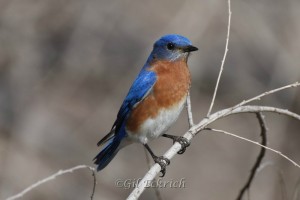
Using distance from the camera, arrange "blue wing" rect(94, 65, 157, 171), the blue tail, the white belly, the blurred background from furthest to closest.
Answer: the blurred background, the blue tail, "blue wing" rect(94, 65, 157, 171), the white belly

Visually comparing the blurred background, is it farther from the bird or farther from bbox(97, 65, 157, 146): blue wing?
bbox(97, 65, 157, 146): blue wing

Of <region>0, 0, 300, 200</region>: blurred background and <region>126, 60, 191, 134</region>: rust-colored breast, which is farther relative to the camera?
<region>0, 0, 300, 200</region>: blurred background

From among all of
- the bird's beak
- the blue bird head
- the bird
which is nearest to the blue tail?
the bird

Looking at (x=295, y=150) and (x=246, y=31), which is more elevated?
(x=246, y=31)

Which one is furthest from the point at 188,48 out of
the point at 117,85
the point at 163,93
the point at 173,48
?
the point at 117,85

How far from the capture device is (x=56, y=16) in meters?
10.7

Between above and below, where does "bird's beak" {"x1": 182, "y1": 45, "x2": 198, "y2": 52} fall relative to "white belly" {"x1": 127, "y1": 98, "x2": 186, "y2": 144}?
above

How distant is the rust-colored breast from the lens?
4.70 m

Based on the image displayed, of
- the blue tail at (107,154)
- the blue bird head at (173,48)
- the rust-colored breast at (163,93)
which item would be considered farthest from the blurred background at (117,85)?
the blue tail at (107,154)

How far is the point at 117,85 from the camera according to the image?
36.0 ft

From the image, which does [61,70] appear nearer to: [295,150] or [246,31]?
[246,31]

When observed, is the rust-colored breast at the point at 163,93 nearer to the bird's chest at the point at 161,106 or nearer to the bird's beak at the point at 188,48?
the bird's chest at the point at 161,106

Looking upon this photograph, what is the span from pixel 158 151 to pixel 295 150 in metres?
2.09

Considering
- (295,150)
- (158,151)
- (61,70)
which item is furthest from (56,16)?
(295,150)
